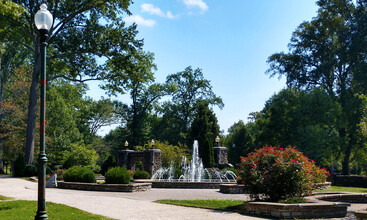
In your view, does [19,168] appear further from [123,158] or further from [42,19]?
[42,19]

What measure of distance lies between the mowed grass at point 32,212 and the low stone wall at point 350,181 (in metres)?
19.7

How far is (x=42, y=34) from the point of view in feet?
22.9

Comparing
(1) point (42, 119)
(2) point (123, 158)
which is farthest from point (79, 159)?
(1) point (42, 119)

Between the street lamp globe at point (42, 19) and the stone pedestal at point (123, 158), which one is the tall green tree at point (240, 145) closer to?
the stone pedestal at point (123, 158)

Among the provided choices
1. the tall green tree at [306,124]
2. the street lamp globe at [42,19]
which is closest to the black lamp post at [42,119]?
the street lamp globe at [42,19]

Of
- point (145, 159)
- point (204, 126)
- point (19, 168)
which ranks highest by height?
point (204, 126)

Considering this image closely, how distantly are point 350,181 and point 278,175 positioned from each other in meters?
15.6

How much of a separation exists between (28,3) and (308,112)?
26.4 m

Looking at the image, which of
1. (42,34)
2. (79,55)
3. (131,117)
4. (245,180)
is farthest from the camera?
(131,117)

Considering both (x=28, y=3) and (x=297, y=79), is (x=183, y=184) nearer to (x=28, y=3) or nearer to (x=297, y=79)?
(x=28, y=3)

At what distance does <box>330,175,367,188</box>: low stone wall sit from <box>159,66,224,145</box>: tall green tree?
30.1m

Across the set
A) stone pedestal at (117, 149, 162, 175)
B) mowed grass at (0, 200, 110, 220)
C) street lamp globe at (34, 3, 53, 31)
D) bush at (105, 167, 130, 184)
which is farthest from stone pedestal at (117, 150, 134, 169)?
street lamp globe at (34, 3, 53, 31)

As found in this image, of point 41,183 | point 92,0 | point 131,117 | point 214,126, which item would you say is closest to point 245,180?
point 41,183

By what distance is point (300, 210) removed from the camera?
8.47 meters
